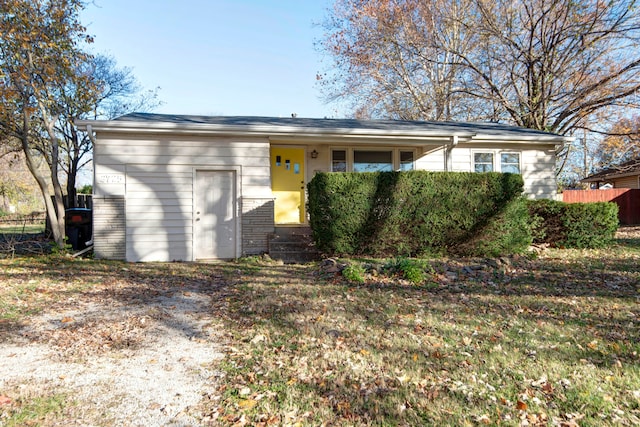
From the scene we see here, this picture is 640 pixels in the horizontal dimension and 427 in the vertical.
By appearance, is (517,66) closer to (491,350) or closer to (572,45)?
(572,45)

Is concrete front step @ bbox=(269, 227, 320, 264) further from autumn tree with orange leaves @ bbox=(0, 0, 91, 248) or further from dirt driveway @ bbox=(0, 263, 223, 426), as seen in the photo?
autumn tree with orange leaves @ bbox=(0, 0, 91, 248)

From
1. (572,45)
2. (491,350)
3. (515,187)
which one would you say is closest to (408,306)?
(491,350)

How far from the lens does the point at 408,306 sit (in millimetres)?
4746

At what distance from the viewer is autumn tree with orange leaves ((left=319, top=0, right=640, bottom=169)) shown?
1434 cm

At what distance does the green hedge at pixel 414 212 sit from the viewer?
7.45 m

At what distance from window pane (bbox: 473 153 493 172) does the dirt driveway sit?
320 inches

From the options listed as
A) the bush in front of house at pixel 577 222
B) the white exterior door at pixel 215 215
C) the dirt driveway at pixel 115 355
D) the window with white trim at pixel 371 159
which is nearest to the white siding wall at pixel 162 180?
the white exterior door at pixel 215 215

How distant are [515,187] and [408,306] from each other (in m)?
4.58

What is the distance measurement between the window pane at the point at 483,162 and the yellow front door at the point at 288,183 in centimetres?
477

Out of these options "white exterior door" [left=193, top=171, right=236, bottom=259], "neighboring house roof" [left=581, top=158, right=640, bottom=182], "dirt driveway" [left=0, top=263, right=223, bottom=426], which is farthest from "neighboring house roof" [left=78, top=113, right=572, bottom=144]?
"neighboring house roof" [left=581, top=158, right=640, bottom=182]

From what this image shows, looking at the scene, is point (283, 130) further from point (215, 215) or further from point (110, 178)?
point (110, 178)

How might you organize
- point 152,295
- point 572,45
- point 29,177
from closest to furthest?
point 152,295 < point 572,45 < point 29,177

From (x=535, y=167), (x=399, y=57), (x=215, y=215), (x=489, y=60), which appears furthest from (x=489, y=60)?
(x=215, y=215)

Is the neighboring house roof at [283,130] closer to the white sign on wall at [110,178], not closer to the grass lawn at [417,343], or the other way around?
the white sign on wall at [110,178]
